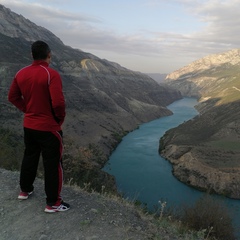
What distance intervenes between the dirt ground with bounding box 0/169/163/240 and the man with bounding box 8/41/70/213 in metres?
0.29

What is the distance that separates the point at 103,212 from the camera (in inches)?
226

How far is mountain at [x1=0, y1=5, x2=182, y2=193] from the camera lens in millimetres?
44684

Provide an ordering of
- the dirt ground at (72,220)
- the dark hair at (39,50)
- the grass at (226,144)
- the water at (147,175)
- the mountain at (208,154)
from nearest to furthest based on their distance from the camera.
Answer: the dirt ground at (72,220) < the dark hair at (39,50) < the water at (147,175) < the mountain at (208,154) < the grass at (226,144)

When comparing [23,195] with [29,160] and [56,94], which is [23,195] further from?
[56,94]

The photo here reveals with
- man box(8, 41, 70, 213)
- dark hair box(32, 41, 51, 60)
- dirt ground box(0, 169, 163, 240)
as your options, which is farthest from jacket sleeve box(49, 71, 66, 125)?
dirt ground box(0, 169, 163, 240)

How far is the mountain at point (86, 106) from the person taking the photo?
44.7 metres

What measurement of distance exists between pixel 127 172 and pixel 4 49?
6578cm

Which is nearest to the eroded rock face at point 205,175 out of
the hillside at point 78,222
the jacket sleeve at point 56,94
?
the hillside at point 78,222

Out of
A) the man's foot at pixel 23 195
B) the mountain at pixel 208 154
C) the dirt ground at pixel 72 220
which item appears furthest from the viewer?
the mountain at pixel 208 154

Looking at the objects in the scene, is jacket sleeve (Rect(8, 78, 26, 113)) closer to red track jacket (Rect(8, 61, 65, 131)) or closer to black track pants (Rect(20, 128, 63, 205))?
red track jacket (Rect(8, 61, 65, 131))

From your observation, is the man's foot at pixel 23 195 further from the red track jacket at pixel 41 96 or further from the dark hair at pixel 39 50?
the dark hair at pixel 39 50

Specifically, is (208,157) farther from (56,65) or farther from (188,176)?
(56,65)

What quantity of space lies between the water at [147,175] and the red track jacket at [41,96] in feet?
88.9

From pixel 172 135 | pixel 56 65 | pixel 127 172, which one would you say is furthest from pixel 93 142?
pixel 56 65
